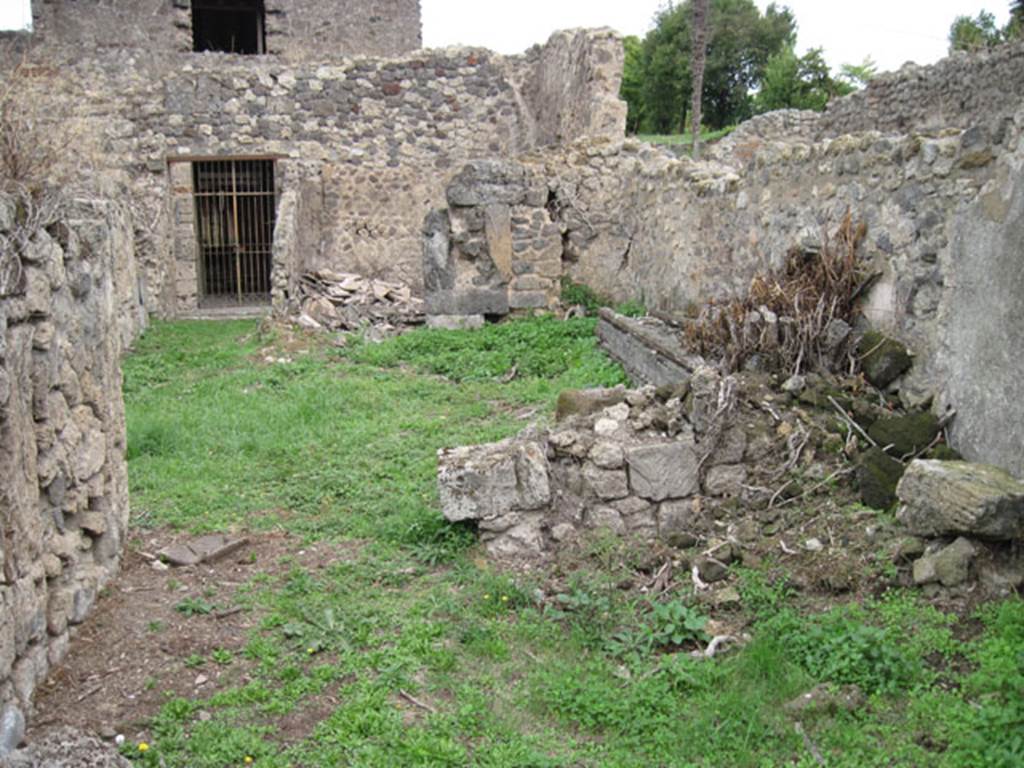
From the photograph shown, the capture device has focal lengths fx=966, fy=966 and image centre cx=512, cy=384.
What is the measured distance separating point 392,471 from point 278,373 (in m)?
3.49

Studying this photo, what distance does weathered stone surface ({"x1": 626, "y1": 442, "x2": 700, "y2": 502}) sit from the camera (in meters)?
5.36

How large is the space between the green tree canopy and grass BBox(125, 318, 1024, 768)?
86.4ft

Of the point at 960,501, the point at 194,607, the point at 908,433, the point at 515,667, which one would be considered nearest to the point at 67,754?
the point at 194,607

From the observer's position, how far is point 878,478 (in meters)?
4.94

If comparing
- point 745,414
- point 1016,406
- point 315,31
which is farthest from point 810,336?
point 315,31

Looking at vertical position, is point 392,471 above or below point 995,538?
below

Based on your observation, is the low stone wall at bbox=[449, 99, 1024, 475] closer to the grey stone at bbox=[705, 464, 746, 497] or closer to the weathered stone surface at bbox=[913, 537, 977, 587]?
the weathered stone surface at bbox=[913, 537, 977, 587]

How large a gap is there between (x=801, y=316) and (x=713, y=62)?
26386 mm

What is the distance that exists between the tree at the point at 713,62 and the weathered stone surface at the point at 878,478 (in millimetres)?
26546

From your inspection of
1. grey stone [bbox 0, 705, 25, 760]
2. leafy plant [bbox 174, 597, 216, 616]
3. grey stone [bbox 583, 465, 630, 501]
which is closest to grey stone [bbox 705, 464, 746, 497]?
grey stone [bbox 583, 465, 630, 501]

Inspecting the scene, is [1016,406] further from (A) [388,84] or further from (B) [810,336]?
(A) [388,84]

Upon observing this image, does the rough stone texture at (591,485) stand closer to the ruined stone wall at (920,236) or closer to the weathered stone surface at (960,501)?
the weathered stone surface at (960,501)

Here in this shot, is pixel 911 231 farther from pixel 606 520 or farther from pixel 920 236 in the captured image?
pixel 606 520

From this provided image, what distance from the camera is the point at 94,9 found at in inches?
718
